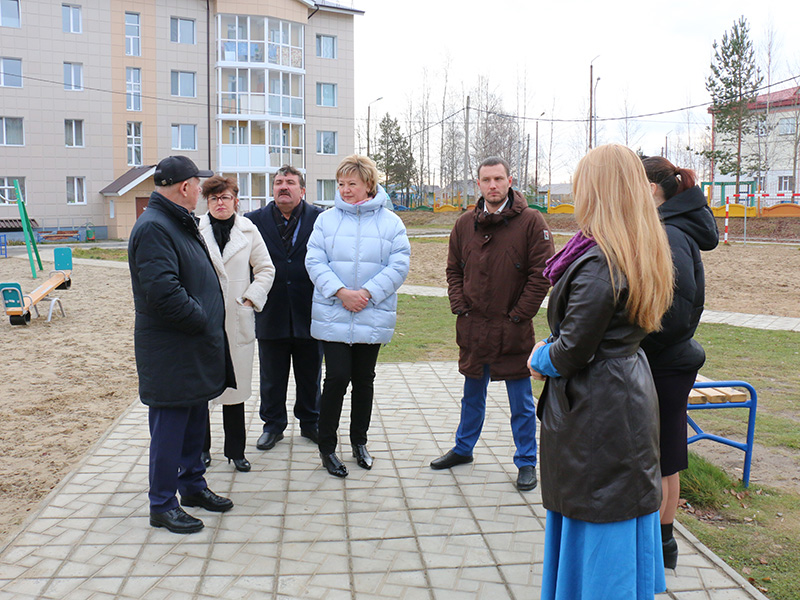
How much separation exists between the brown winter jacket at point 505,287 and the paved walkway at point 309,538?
814mm

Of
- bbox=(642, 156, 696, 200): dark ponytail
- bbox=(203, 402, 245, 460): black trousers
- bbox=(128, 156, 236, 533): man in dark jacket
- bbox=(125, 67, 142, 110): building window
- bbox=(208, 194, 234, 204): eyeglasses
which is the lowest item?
bbox=(203, 402, 245, 460): black trousers

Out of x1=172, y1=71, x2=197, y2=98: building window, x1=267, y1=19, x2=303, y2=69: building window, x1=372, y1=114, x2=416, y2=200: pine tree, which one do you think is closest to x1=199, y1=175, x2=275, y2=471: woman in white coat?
x1=172, y1=71, x2=197, y2=98: building window

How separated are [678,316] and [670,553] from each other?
121cm

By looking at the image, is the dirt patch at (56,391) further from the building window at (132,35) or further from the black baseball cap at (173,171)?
the building window at (132,35)

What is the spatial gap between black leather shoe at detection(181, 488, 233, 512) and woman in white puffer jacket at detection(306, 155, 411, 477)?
79 cm

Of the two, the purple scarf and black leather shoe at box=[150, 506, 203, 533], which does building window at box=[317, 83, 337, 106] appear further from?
the purple scarf

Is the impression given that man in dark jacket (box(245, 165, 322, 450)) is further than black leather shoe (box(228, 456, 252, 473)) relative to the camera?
Yes

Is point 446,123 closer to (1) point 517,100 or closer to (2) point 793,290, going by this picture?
(1) point 517,100

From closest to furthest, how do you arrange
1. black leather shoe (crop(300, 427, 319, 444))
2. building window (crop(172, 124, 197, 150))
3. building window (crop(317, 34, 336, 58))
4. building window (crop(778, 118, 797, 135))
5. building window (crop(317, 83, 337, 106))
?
black leather shoe (crop(300, 427, 319, 444))
building window (crop(172, 124, 197, 150))
building window (crop(317, 83, 337, 106))
building window (crop(317, 34, 336, 58))
building window (crop(778, 118, 797, 135))

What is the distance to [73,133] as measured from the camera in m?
38.2

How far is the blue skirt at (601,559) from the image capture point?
8.84ft

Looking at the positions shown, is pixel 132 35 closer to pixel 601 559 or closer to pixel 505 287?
pixel 505 287

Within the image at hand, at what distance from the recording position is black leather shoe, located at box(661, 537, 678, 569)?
11.6 ft

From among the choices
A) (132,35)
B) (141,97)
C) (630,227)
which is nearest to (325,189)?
(141,97)
